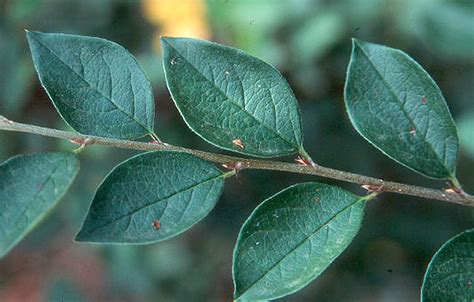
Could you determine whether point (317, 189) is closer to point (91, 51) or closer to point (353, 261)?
point (91, 51)

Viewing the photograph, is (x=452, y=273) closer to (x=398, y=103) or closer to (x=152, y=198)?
(x=398, y=103)

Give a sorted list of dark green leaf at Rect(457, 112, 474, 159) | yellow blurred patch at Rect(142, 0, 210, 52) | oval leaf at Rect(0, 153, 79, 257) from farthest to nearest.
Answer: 1. yellow blurred patch at Rect(142, 0, 210, 52)
2. dark green leaf at Rect(457, 112, 474, 159)
3. oval leaf at Rect(0, 153, 79, 257)

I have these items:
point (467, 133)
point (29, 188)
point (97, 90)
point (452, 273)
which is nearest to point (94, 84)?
point (97, 90)

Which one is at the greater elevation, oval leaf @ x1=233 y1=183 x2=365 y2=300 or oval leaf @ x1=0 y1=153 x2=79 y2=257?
oval leaf @ x1=0 y1=153 x2=79 y2=257

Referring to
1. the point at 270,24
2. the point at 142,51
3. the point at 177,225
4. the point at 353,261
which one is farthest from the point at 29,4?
the point at 177,225

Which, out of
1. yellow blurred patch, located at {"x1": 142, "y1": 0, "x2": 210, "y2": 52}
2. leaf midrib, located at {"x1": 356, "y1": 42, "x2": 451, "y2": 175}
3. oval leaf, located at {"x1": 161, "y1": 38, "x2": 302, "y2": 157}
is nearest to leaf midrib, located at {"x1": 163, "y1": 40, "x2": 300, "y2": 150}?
oval leaf, located at {"x1": 161, "y1": 38, "x2": 302, "y2": 157}

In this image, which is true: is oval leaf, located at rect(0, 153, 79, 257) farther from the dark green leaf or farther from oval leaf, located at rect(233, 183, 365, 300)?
the dark green leaf

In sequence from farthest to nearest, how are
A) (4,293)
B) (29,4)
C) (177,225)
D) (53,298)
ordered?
(4,293)
(53,298)
(29,4)
(177,225)
